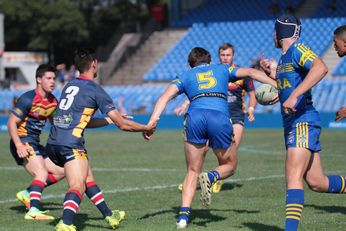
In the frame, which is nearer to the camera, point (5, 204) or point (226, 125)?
point (226, 125)

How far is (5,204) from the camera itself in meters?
11.1

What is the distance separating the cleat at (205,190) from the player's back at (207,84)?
0.81 meters

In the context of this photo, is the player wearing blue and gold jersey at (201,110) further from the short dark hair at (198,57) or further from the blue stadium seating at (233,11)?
the blue stadium seating at (233,11)

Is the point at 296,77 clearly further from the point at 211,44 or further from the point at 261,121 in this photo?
the point at 211,44

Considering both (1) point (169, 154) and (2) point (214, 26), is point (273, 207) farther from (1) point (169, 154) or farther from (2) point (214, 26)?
(2) point (214, 26)

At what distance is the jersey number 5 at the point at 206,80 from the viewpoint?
29.1 feet

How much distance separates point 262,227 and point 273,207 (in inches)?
62.8

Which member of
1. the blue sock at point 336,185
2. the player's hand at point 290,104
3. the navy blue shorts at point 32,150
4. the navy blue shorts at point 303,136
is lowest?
the navy blue shorts at point 32,150

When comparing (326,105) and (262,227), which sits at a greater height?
(262,227)

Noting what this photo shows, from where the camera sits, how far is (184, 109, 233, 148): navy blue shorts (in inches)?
349

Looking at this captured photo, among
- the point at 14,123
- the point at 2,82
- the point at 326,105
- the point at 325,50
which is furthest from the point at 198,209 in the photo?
the point at 2,82

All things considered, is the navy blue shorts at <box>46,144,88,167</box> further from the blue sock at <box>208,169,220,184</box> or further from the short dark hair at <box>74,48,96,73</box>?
the blue sock at <box>208,169,220,184</box>

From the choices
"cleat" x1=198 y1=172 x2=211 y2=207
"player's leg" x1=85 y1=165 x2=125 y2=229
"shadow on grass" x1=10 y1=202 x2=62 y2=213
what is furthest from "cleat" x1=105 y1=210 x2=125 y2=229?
"shadow on grass" x1=10 y1=202 x2=62 y2=213

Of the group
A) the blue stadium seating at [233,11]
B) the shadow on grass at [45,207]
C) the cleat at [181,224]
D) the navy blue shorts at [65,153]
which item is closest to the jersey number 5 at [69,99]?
the navy blue shorts at [65,153]
